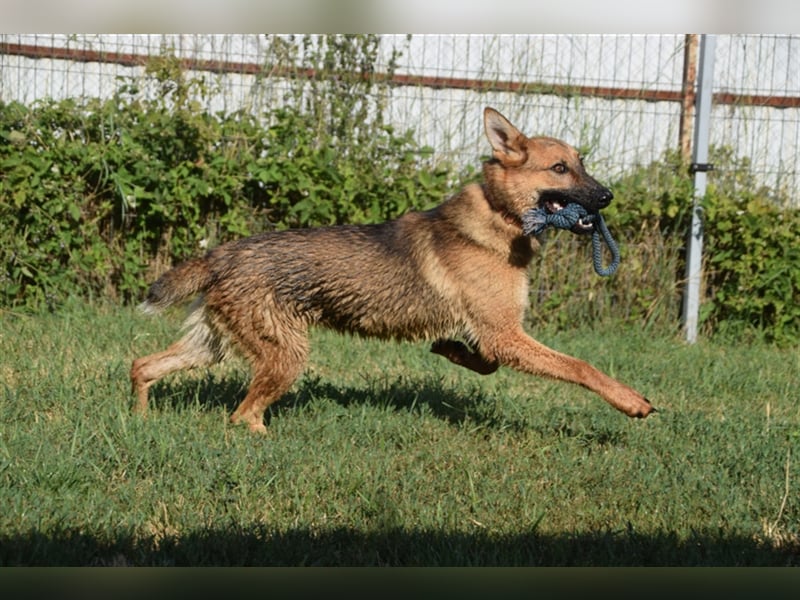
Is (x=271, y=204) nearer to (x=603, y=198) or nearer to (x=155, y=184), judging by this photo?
(x=155, y=184)

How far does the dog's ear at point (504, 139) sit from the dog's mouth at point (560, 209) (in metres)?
0.29

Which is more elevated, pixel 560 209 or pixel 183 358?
pixel 560 209

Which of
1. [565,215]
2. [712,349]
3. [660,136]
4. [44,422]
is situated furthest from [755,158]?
[44,422]

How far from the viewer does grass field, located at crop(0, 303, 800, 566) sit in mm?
4133

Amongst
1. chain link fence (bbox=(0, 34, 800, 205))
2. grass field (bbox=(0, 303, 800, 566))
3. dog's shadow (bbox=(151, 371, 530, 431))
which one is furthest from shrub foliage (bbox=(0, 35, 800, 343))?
dog's shadow (bbox=(151, 371, 530, 431))

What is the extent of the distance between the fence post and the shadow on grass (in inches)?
203

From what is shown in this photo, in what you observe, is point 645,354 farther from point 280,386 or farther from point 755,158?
point 280,386

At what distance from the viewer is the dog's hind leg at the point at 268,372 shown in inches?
227

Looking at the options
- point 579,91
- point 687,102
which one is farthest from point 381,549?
point 687,102

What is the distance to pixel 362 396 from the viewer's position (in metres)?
6.60

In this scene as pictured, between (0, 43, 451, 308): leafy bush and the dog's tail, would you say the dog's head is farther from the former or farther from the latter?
(0, 43, 451, 308): leafy bush

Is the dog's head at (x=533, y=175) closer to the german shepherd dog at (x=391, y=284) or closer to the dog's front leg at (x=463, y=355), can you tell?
the german shepherd dog at (x=391, y=284)

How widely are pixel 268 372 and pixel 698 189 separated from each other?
206 inches

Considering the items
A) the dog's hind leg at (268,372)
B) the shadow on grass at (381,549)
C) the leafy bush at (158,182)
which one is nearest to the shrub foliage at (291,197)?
the leafy bush at (158,182)
